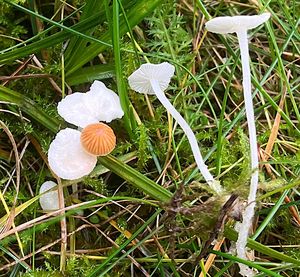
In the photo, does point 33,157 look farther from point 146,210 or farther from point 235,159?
point 235,159

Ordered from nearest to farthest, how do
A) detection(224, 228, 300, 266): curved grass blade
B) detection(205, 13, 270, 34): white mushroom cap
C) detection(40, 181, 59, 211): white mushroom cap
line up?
detection(205, 13, 270, 34): white mushroom cap
detection(224, 228, 300, 266): curved grass blade
detection(40, 181, 59, 211): white mushroom cap

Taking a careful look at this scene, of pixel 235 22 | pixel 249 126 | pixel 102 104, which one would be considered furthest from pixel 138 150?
pixel 235 22

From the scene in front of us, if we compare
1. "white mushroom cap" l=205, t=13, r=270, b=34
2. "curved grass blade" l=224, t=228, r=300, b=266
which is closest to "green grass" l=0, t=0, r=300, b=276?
"curved grass blade" l=224, t=228, r=300, b=266

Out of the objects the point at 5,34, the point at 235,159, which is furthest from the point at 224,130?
the point at 5,34

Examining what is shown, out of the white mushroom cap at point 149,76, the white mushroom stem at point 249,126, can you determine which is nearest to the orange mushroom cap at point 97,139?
the white mushroom cap at point 149,76

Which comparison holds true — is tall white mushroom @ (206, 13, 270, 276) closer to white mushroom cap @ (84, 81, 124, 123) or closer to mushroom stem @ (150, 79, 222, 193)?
mushroom stem @ (150, 79, 222, 193)

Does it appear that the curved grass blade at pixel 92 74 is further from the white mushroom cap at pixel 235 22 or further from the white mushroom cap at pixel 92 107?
the white mushroom cap at pixel 235 22

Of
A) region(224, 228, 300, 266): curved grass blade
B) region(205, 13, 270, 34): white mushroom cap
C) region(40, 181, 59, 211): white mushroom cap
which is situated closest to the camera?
region(205, 13, 270, 34): white mushroom cap

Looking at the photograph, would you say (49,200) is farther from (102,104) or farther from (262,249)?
(262,249)
